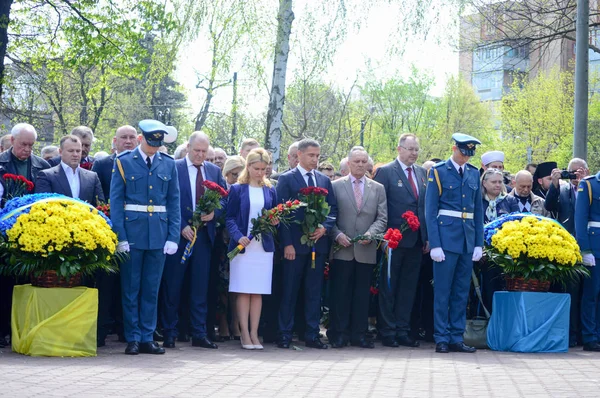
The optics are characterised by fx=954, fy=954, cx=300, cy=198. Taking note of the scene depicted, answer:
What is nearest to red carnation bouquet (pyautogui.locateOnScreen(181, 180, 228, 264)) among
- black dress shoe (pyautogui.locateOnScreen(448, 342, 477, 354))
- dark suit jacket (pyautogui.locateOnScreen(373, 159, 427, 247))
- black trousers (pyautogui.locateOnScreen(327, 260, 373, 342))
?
black trousers (pyautogui.locateOnScreen(327, 260, 373, 342))

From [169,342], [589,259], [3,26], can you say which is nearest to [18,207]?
[169,342]

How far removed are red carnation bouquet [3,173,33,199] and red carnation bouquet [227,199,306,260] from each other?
93.8 inches

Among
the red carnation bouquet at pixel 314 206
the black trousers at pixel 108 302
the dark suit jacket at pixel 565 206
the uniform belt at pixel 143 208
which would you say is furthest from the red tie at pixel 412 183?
the black trousers at pixel 108 302

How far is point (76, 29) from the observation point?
2120 cm

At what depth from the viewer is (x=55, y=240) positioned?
31.0ft

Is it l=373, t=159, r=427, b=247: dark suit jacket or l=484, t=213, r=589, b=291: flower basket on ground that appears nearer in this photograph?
l=484, t=213, r=589, b=291: flower basket on ground

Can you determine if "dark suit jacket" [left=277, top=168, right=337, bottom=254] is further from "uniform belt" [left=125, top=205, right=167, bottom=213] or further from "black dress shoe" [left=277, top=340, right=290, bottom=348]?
"uniform belt" [left=125, top=205, right=167, bottom=213]

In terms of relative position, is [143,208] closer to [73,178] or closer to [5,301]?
[73,178]

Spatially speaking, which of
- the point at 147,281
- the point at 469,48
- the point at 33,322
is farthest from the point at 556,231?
the point at 469,48

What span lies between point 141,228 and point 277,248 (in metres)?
2.01

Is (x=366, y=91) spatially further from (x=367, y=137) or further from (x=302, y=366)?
(x=302, y=366)

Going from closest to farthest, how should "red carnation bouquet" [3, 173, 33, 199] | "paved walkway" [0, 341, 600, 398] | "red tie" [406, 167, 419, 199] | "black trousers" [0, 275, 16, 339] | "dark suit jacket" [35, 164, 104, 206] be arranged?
1. "paved walkway" [0, 341, 600, 398]
2. "black trousers" [0, 275, 16, 339]
3. "red carnation bouquet" [3, 173, 33, 199]
4. "dark suit jacket" [35, 164, 104, 206]
5. "red tie" [406, 167, 419, 199]

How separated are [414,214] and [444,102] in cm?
5406

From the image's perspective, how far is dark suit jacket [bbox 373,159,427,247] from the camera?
11.8m
